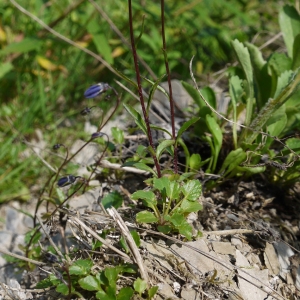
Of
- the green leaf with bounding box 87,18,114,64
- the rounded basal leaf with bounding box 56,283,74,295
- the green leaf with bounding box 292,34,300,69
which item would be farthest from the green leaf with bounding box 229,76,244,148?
the green leaf with bounding box 87,18,114,64

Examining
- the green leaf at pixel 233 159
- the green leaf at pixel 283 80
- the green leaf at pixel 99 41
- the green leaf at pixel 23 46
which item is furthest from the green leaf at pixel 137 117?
the green leaf at pixel 23 46

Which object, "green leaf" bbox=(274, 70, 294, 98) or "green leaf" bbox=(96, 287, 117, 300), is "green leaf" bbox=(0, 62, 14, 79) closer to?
"green leaf" bbox=(274, 70, 294, 98)

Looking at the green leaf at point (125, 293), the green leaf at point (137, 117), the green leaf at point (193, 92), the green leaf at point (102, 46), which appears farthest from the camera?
the green leaf at point (102, 46)

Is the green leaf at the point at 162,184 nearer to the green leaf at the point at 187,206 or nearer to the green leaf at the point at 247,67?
the green leaf at the point at 187,206

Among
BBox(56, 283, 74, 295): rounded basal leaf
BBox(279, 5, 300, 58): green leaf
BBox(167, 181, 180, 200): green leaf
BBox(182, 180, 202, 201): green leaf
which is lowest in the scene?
BBox(56, 283, 74, 295): rounded basal leaf

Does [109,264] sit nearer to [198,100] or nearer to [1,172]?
[198,100]
